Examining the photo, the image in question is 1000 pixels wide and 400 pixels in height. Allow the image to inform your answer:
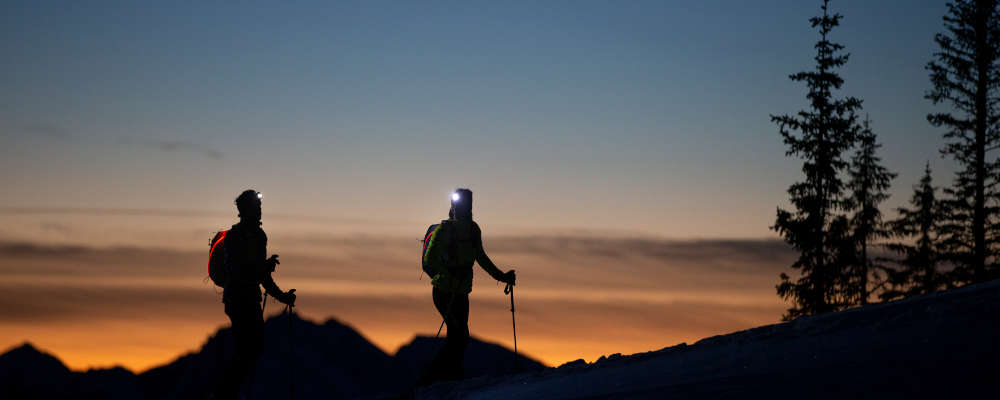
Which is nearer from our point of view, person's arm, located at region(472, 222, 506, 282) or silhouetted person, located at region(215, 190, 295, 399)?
silhouetted person, located at region(215, 190, 295, 399)

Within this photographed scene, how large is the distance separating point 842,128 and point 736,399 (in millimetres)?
26587

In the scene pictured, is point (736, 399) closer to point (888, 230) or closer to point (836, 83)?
point (836, 83)

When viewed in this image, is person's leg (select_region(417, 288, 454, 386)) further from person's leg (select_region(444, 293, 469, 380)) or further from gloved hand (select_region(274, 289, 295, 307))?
gloved hand (select_region(274, 289, 295, 307))

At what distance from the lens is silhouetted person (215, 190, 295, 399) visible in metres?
9.66

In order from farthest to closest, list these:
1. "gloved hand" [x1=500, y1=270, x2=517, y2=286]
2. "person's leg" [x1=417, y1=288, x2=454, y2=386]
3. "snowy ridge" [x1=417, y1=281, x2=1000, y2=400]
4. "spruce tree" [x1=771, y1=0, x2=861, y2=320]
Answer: "spruce tree" [x1=771, y1=0, x2=861, y2=320], "gloved hand" [x1=500, y1=270, x2=517, y2=286], "person's leg" [x1=417, y1=288, x2=454, y2=386], "snowy ridge" [x1=417, y1=281, x2=1000, y2=400]

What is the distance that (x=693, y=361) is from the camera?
782 cm

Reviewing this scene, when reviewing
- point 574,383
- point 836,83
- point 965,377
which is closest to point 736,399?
point 965,377

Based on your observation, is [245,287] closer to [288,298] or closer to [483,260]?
[288,298]


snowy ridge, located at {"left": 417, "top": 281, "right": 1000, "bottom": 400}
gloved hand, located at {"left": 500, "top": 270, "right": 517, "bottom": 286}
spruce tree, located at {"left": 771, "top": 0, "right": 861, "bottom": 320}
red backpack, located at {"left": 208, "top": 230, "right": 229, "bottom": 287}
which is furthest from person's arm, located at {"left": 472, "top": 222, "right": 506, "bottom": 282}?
spruce tree, located at {"left": 771, "top": 0, "right": 861, "bottom": 320}

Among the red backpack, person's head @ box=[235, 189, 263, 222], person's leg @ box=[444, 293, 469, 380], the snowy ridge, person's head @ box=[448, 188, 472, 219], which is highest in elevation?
person's head @ box=[448, 188, 472, 219]

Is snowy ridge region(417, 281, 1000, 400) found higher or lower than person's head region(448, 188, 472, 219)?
lower

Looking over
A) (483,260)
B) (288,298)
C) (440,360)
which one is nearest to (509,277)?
(483,260)

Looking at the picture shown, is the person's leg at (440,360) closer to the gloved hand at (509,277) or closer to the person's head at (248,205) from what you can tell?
the gloved hand at (509,277)

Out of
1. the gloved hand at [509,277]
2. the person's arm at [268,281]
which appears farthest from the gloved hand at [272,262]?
the gloved hand at [509,277]
